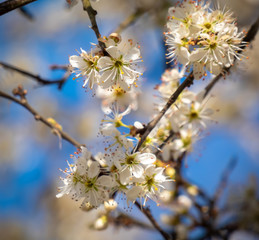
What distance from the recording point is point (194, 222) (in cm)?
273

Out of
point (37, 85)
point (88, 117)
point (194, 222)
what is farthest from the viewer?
point (88, 117)

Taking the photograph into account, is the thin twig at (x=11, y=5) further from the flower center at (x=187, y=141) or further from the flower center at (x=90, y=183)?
the flower center at (x=187, y=141)

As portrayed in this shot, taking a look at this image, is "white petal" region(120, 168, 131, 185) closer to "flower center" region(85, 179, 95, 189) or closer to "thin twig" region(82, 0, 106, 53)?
"flower center" region(85, 179, 95, 189)

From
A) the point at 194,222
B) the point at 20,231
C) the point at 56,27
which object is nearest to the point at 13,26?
the point at 56,27

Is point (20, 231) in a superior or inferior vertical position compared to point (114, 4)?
inferior

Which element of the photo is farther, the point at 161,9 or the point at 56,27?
the point at 56,27

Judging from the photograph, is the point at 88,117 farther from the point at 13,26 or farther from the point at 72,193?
the point at 72,193

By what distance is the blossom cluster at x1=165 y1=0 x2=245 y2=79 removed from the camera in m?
1.47

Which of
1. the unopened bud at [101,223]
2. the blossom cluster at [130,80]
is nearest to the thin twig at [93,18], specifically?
the blossom cluster at [130,80]

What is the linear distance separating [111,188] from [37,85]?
1.05 m

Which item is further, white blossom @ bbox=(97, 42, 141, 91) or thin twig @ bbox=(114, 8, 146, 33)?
thin twig @ bbox=(114, 8, 146, 33)

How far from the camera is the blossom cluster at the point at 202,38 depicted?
1466 mm

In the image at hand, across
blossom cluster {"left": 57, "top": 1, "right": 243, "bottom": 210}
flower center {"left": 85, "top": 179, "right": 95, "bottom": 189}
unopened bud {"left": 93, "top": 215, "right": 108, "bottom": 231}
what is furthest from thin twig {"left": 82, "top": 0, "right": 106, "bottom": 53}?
unopened bud {"left": 93, "top": 215, "right": 108, "bottom": 231}

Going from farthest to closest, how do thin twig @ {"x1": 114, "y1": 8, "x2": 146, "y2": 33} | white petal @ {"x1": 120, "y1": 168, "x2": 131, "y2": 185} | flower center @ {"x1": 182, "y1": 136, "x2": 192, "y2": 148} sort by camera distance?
thin twig @ {"x1": 114, "y1": 8, "x2": 146, "y2": 33}
flower center @ {"x1": 182, "y1": 136, "x2": 192, "y2": 148}
white petal @ {"x1": 120, "y1": 168, "x2": 131, "y2": 185}
